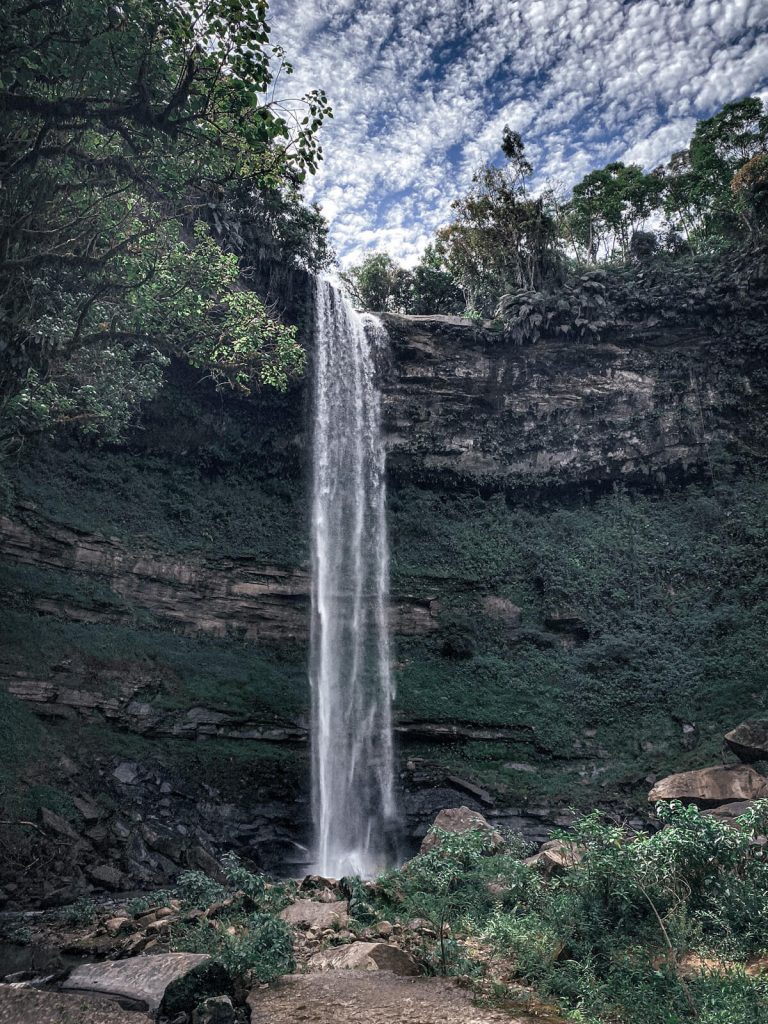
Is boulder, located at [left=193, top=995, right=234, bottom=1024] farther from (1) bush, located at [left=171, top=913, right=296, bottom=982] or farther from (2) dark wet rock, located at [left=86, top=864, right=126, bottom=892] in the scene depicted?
(2) dark wet rock, located at [left=86, top=864, right=126, bottom=892]

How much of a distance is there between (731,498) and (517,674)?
1139 cm

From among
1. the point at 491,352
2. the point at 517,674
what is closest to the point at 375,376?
the point at 491,352

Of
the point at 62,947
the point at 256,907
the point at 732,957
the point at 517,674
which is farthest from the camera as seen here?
the point at 517,674

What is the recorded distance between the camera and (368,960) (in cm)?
601

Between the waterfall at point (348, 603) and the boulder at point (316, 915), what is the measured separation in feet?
27.1

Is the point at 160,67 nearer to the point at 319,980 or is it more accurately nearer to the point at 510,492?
the point at 319,980

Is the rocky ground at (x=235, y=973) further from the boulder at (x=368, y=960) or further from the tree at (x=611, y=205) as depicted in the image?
the tree at (x=611, y=205)

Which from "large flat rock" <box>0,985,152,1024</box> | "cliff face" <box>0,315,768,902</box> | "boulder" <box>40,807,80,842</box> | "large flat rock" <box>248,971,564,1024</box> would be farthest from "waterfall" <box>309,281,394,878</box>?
"large flat rock" <box>0,985,152,1024</box>

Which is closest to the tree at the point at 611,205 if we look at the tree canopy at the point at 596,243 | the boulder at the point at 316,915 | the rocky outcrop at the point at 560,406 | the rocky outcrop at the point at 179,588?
the tree canopy at the point at 596,243

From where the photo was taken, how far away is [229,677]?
62.7ft

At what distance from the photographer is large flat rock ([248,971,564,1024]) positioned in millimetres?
4855

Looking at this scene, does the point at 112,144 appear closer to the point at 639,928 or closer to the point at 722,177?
the point at 639,928

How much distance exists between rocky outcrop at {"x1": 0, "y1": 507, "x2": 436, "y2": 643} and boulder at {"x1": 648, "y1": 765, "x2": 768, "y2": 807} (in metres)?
9.40

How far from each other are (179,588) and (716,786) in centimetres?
1664
